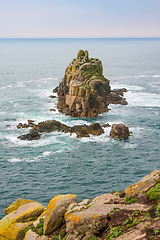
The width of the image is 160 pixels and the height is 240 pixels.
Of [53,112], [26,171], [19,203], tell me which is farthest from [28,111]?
[19,203]

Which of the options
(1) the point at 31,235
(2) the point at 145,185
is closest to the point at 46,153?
(1) the point at 31,235

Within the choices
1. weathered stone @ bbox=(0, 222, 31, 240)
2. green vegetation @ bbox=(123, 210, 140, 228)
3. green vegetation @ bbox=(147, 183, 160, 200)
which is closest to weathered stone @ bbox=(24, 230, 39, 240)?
weathered stone @ bbox=(0, 222, 31, 240)

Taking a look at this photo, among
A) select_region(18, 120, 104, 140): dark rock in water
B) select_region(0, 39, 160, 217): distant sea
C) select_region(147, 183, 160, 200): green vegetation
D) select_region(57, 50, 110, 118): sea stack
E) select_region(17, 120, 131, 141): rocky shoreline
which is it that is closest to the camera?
select_region(147, 183, 160, 200): green vegetation

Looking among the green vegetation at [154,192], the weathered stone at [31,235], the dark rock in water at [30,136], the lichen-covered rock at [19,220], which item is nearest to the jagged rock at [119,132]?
the dark rock in water at [30,136]

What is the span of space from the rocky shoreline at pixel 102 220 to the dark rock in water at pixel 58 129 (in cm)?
4537

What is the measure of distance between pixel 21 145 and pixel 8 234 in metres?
42.0

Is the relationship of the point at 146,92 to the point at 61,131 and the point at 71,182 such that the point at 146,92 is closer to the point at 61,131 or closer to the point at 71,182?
the point at 61,131

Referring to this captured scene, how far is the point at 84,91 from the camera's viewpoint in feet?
295

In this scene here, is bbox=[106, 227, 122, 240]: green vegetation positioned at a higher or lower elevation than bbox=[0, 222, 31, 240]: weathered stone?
higher

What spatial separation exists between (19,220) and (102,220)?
39.6 ft

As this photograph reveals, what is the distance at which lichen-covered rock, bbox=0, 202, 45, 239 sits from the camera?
92.6ft

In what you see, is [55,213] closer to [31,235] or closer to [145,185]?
[31,235]

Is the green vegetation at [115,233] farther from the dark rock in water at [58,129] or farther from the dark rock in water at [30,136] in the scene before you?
the dark rock in water at [30,136]

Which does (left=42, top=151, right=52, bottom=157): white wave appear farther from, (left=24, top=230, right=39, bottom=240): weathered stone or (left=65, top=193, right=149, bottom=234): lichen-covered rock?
(left=65, top=193, right=149, bottom=234): lichen-covered rock
